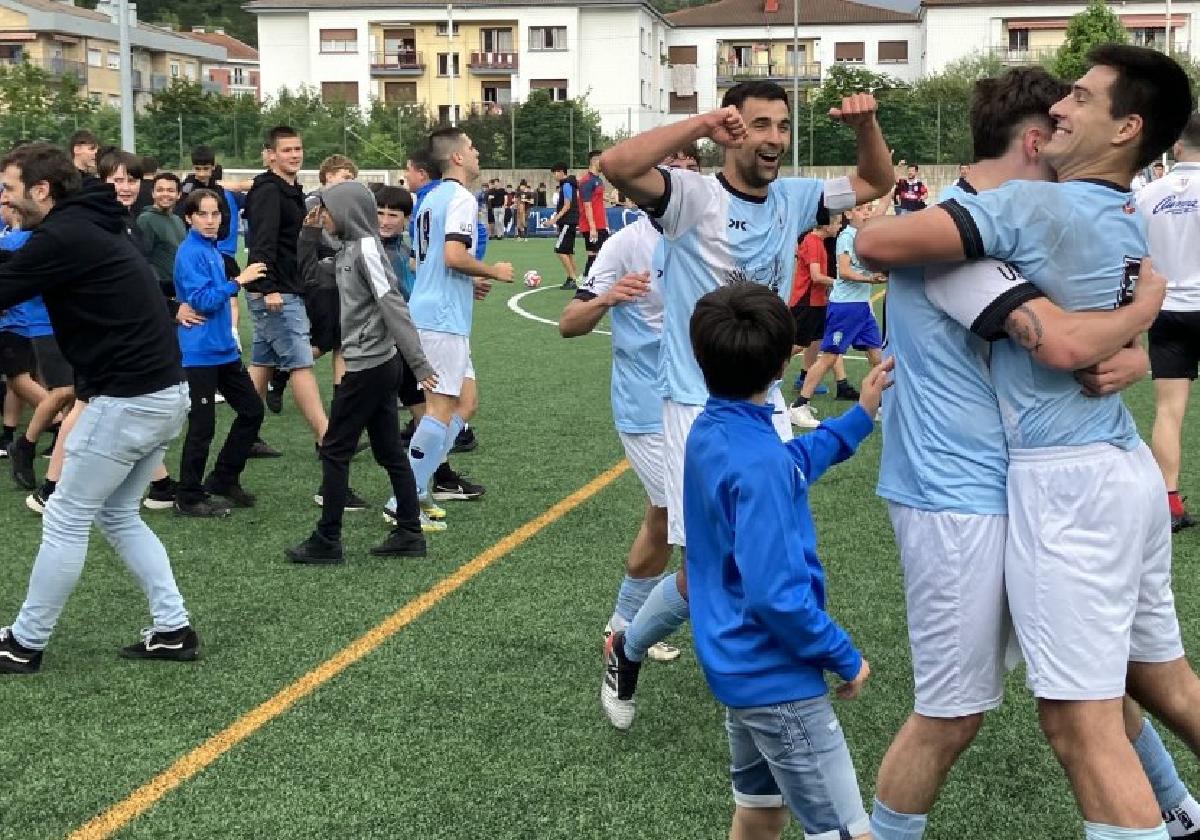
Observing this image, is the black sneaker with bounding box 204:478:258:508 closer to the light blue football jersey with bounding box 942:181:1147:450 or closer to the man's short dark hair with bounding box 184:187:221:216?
the man's short dark hair with bounding box 184:187:221:216

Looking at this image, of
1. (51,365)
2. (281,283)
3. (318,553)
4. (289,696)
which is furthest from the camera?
(281,283)

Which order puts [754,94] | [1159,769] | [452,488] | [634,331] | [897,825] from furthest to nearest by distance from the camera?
[452,488] < [634,331] < [754,94] < [1159,769] < [897,825]

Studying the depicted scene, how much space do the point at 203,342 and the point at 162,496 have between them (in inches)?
39.7

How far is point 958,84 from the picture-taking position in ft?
232

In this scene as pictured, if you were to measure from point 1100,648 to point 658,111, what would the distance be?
87.0 m

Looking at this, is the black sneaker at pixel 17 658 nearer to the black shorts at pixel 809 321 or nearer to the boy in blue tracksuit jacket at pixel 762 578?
the boy in blue tracksuit jacket at pixel 762 578

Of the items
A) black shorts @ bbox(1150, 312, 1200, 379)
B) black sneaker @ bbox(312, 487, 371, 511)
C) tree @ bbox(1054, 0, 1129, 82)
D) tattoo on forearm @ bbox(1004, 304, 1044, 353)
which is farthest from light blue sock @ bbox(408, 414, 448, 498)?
tree @ bbox(1054, 0, 1129, 82)

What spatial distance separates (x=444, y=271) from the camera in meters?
8.65

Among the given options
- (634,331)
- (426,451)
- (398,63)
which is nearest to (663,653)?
(634,331)

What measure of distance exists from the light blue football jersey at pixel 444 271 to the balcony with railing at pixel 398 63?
251ft

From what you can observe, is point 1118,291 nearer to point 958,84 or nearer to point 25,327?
point 25,327

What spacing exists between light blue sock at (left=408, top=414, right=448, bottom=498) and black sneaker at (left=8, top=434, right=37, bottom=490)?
279cm

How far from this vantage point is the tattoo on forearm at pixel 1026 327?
3104 mm

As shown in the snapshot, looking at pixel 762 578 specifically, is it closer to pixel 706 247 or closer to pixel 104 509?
pixel 706 247
